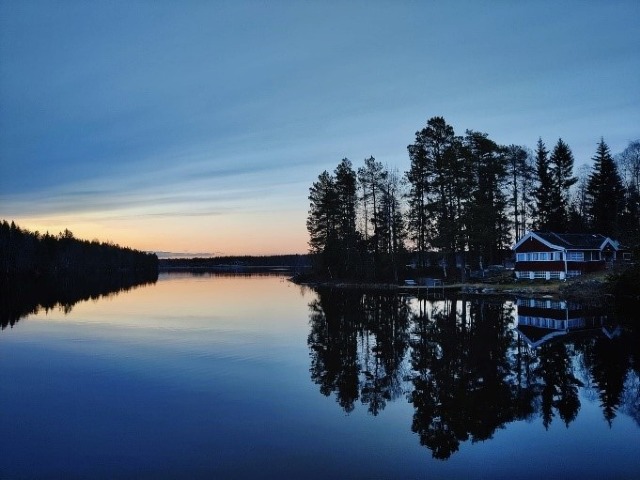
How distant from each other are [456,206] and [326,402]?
44.6 metres

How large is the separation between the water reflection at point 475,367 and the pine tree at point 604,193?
35.1 m

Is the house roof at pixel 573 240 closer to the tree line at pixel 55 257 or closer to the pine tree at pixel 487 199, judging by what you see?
the pine tree at pixel 487 199

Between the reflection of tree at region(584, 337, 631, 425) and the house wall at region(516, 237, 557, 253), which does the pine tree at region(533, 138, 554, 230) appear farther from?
the reflection of tree at region(584, 337, 631, 425)

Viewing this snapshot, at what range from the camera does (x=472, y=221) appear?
51.4 m

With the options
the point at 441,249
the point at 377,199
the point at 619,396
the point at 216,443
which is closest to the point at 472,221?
the point at 441,249

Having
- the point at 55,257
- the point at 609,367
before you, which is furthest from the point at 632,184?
the point at 55,257

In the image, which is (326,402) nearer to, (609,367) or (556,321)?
(609,367)

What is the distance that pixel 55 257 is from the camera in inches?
5202

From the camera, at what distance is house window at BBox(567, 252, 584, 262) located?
163 feet

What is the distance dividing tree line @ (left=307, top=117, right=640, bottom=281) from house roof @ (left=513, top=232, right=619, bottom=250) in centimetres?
224

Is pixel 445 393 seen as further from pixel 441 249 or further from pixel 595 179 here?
pixel 595 179

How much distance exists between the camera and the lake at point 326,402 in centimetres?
1001

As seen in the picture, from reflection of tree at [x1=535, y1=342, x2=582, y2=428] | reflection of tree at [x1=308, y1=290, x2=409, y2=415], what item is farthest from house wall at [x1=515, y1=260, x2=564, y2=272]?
reflection of tree at [x1=535, y1=342, x2=582, y2=428]

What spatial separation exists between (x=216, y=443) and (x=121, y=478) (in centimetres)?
221
